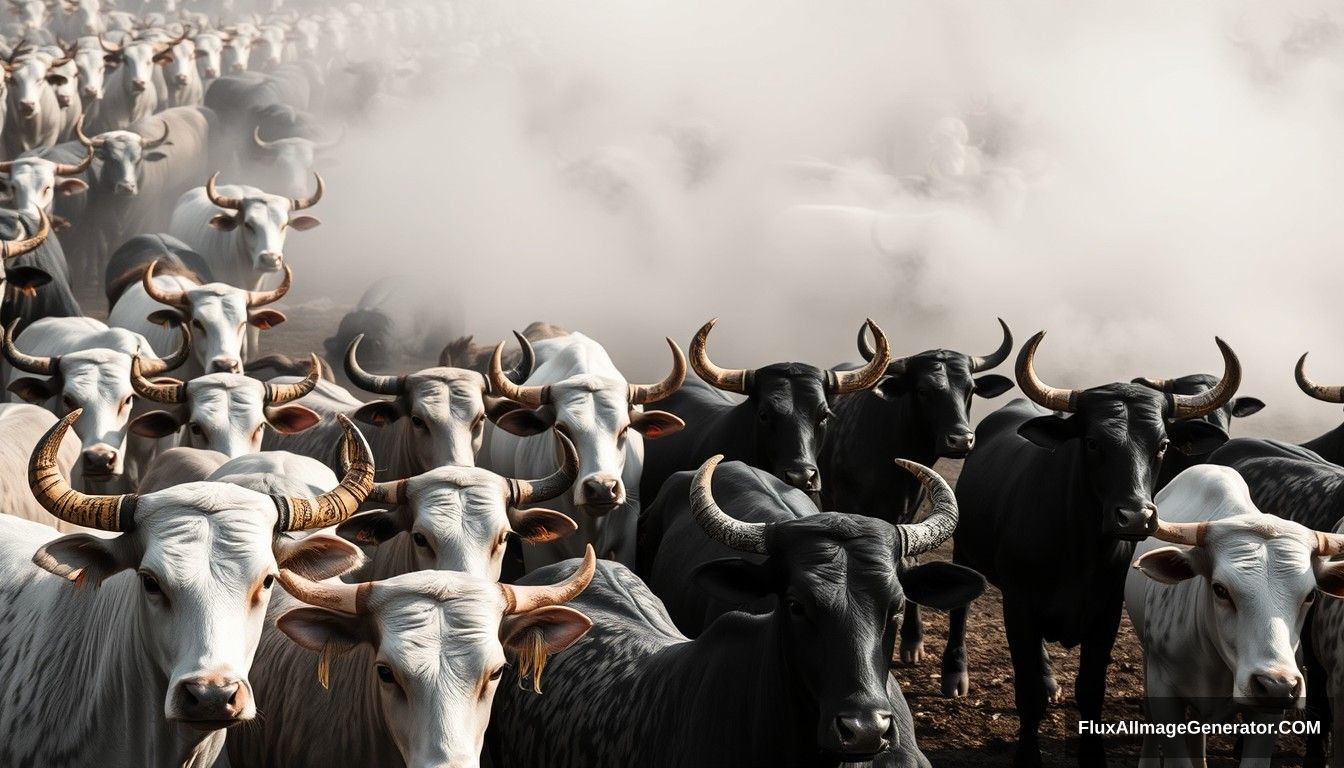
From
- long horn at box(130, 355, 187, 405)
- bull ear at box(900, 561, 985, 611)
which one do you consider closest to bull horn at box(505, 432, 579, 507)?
bull ear at box(900, 561, 985, 611)

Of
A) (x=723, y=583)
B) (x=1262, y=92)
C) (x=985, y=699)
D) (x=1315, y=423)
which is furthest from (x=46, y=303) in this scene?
(x=1262, y=92)

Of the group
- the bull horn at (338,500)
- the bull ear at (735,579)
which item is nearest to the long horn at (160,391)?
the bull horn at (338,500)

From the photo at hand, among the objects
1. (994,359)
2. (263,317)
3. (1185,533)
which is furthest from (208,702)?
(263,317)

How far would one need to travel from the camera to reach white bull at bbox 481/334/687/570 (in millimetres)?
7469

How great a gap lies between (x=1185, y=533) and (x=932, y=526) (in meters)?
1.74

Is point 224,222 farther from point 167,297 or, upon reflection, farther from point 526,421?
point 526,421

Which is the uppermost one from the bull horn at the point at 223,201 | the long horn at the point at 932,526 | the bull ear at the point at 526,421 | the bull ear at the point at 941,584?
the bull horn at the point at 223,201

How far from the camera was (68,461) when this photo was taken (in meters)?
7.98

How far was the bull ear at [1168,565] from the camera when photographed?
5.85 meters

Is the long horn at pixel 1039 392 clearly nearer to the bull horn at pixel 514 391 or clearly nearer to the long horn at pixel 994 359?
the long horn at pixel 994 359

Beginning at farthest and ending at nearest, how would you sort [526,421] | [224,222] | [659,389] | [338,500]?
[224,222]
[659,389]
[526,421]
[338,500]

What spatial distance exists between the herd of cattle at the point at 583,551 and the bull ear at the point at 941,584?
0.04 feet

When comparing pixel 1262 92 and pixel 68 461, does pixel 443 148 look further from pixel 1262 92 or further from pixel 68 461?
pixel 68 461

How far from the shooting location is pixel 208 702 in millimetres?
4086
